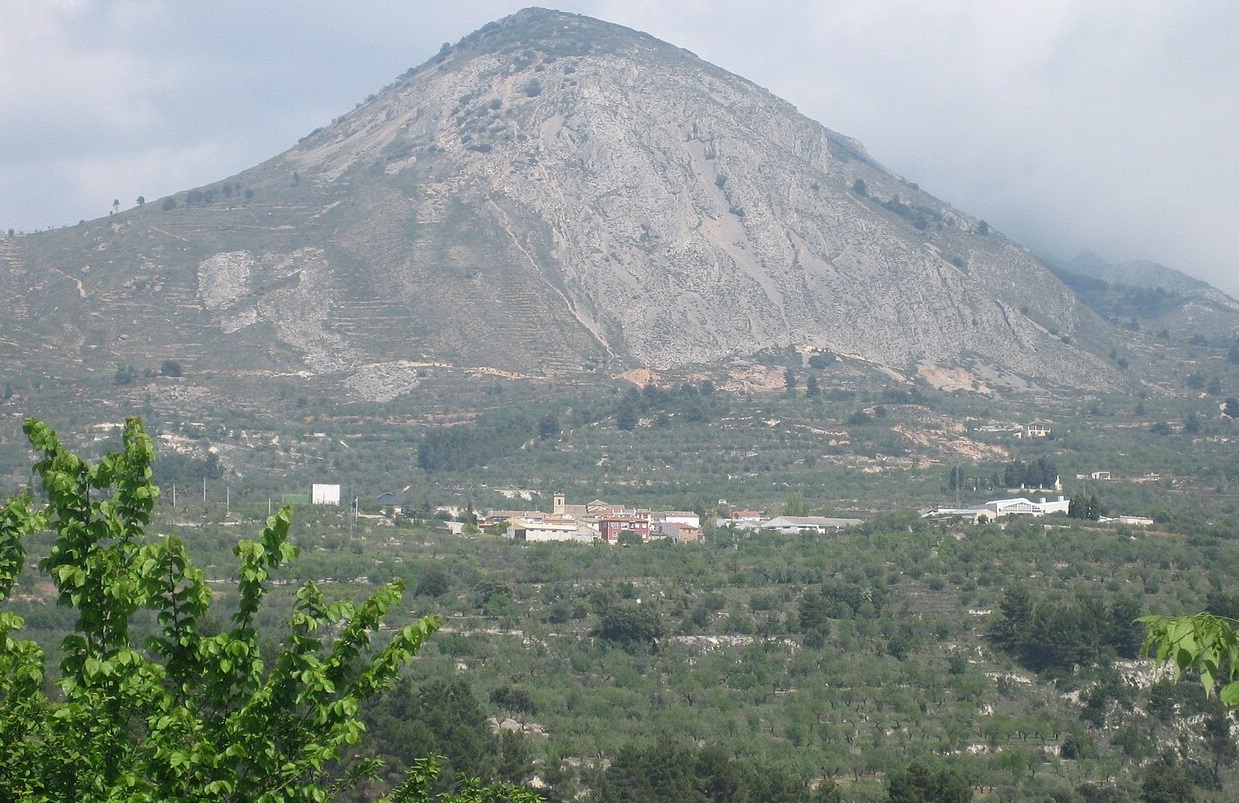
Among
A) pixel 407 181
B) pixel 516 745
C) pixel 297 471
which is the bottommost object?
pixel 516 745

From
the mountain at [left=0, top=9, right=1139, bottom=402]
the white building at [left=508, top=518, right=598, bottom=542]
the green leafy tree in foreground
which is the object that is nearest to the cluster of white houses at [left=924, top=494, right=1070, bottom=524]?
the white building at [left=508, top=518, right=598, bottom=542]

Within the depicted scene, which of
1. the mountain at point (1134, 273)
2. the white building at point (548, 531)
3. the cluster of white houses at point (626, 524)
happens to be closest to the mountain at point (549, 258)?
the cluster of white houses at point (626, 524)

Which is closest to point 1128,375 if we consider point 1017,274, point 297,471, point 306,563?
point 1017,274

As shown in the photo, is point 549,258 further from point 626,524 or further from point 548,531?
point 548,531

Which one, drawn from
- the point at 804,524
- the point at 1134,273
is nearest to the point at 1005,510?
the point at 804,524

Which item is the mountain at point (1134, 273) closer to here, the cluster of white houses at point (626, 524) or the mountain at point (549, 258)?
the mountain at point (549, 258)

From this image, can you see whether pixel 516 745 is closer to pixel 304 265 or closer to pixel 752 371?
pixel 752 371
